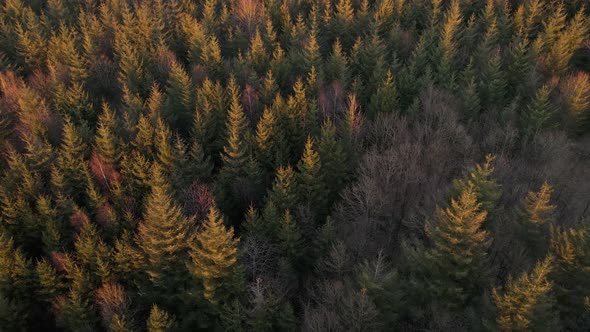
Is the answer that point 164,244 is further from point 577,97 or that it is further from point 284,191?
point 577,97

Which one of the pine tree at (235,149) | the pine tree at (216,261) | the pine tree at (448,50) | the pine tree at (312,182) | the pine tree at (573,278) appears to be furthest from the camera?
the pine tree at (448,50)

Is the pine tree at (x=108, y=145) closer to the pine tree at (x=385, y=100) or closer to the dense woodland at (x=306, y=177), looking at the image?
the dense woodland at (x=306, y=177)

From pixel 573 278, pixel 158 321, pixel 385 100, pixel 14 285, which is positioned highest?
pixel 573 278

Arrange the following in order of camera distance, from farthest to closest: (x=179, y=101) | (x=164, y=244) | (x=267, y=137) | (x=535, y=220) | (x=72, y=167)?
(x=179, y=101), (x=267, y=137), (x=72, y=167), (x=164, y=244), (x=535, y=220)

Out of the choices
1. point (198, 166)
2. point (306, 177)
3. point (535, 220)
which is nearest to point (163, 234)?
point (198, 166)

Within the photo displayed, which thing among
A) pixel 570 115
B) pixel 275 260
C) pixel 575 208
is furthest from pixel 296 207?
pixel 570 115

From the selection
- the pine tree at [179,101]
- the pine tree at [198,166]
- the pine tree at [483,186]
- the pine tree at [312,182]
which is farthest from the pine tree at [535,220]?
the pine tree at [179,101]

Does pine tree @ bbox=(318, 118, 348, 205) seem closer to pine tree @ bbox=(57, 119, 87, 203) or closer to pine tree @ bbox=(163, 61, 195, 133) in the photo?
pine tree @ bbox=(163, 61, 195, 133)

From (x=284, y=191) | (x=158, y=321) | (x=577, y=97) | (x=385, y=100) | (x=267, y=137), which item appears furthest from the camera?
(x=385, y=100)
